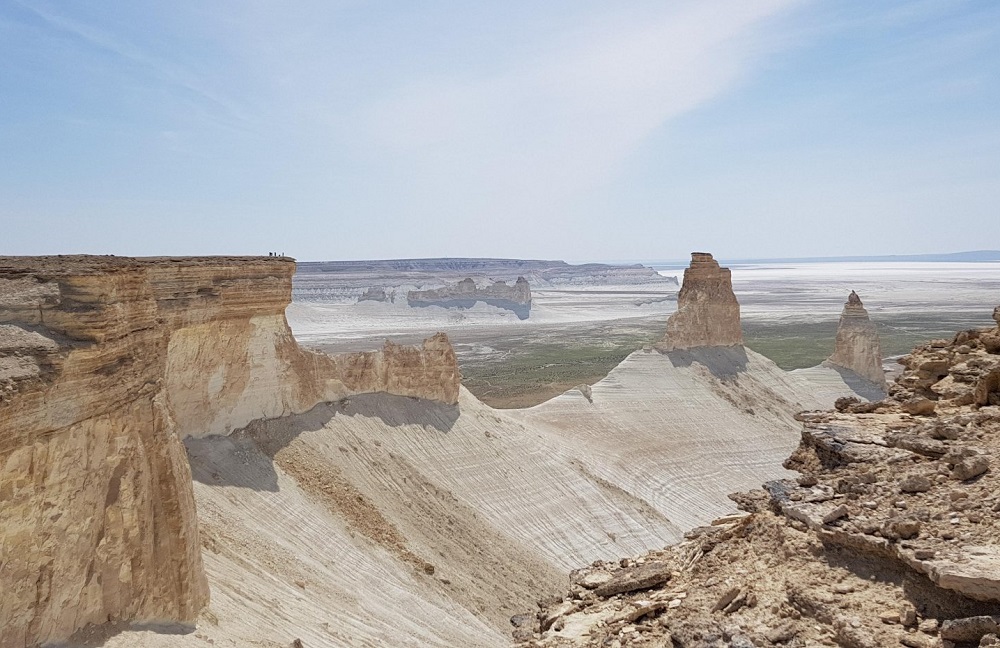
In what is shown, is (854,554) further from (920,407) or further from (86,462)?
(86,462)

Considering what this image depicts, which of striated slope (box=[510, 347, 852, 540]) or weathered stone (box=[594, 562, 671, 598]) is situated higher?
Answer: weathered stone (box=[594, 562, 671, 598])

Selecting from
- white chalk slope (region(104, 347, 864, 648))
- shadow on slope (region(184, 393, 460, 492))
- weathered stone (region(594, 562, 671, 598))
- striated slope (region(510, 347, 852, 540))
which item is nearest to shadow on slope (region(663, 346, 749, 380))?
striated slope (region(510, 347, 852, 540))

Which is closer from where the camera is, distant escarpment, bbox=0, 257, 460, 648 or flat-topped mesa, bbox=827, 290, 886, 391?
distant escarpment, bbox=0, 257, 460, 648

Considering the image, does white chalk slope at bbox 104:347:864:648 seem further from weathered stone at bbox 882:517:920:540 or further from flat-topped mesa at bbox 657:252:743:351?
weathered stone at bbox 882:517:920:540

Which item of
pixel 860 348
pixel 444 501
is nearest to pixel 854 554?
pixel 444 501

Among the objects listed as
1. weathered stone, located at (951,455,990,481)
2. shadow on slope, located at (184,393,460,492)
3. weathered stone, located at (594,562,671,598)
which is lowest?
shadow on slope, located at (184,393,460,492)

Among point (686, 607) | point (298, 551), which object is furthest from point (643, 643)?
point (298, 551)

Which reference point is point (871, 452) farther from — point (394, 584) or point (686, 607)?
point (394, 584)
